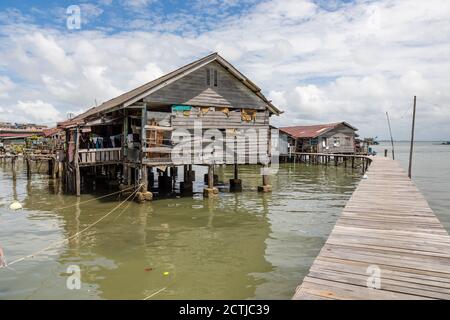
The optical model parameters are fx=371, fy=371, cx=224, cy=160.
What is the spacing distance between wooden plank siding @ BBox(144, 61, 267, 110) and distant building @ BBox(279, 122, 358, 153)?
98.1 ft

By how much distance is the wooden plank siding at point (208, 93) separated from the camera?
728 inches

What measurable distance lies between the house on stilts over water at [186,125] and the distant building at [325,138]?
29.2 metres

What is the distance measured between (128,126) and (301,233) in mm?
11605

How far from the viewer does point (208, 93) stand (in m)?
19.7

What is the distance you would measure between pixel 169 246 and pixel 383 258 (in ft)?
20.9

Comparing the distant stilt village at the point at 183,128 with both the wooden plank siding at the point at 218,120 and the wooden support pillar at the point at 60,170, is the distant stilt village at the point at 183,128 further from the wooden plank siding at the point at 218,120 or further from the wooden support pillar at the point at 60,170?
the wooden support pillar at the point at 60,170

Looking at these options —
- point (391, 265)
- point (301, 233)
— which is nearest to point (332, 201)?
point (301, 233)

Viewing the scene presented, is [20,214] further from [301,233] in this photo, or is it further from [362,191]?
[362,191]

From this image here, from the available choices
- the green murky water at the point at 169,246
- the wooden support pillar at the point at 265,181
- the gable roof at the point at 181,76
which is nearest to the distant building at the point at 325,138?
the wooden support pillar at the point at 265,181

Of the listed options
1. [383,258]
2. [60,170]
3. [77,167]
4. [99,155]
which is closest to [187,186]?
[99,155]

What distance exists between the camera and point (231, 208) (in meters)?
17.2

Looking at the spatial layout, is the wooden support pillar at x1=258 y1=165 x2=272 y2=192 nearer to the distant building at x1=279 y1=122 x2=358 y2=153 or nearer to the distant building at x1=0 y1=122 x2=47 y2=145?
the distant building at x1=279 y1=122 x2=358 y2=153

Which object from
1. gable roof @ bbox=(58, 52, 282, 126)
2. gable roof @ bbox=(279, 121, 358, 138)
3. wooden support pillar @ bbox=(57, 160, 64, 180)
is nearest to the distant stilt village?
gable roof @ bbox=(58, 52, 282, 126)
